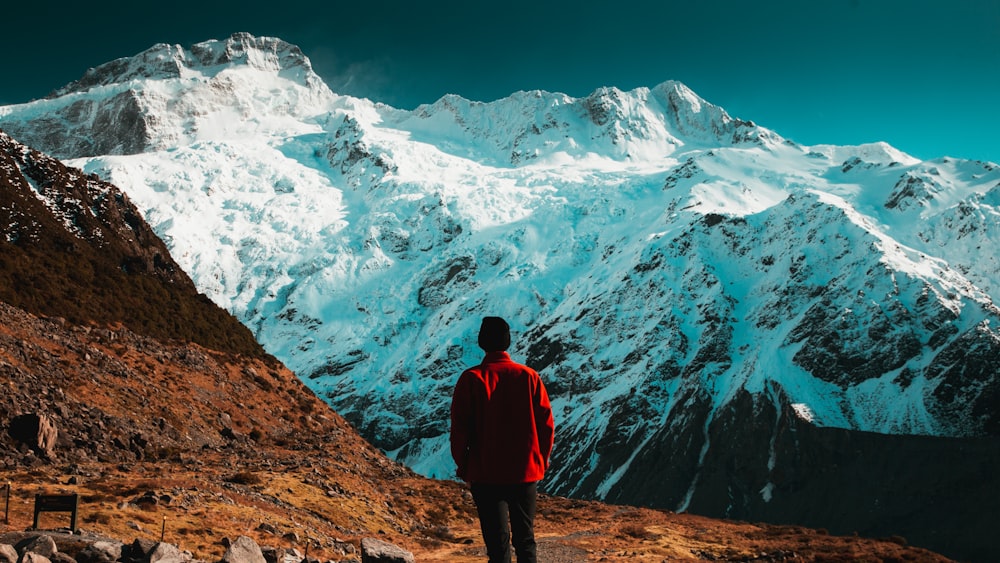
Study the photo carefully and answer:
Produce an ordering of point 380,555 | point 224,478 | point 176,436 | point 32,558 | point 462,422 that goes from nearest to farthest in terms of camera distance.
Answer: point 462,422 → point 32,558 → point 380,555 → point 224,478 → point 176,436

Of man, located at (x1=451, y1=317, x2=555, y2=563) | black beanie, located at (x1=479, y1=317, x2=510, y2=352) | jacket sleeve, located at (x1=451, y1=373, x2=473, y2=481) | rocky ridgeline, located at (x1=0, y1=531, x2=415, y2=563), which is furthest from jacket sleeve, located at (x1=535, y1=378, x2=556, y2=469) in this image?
rocky ridgeline, located at (x1=0, y1=531, x2=415, y2=563)

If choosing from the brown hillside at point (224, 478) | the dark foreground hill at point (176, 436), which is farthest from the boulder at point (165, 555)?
the dark foreground hill at point (176, 436)

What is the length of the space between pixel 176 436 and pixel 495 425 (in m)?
32.9

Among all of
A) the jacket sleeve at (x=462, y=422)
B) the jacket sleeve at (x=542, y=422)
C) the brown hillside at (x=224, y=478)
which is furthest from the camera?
the brown hillside at (x=224, y=478)

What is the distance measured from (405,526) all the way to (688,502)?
6032 inches

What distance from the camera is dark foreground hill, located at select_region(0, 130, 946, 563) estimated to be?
26875mm

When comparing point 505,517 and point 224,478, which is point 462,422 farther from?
point 224,478

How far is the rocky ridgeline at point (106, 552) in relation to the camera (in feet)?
50.6

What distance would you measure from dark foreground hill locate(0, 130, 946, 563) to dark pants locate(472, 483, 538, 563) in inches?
431

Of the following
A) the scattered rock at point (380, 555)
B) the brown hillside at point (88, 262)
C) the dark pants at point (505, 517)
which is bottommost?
the scattered rock at point (380, 555)

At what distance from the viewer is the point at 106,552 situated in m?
16.2

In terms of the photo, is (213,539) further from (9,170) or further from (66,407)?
(9,170)

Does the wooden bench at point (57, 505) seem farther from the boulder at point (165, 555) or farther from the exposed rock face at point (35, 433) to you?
the exposed rock face at point (35, 433)

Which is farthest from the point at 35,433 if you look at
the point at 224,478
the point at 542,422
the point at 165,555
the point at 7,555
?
the point at 542,422
